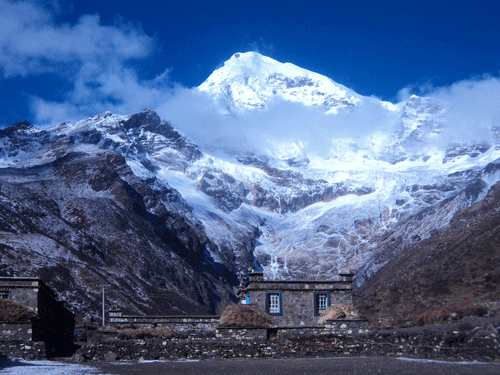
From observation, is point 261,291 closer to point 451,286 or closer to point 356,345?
point 356,345

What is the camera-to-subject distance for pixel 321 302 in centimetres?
3294

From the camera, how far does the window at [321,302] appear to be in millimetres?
32688

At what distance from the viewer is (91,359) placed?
21.0 meters

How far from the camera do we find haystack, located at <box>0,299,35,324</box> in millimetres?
24250

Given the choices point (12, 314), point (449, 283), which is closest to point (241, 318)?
point (12, 314)

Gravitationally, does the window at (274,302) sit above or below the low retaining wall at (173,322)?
above

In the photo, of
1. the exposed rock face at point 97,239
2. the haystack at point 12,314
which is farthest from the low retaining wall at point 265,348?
the exposed rock face at point 97,239

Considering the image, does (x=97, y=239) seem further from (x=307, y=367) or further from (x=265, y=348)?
(x=307, y=367)

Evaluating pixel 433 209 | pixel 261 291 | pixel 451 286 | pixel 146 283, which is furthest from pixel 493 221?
pixel 433 209

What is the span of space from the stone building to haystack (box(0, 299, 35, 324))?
13458mm

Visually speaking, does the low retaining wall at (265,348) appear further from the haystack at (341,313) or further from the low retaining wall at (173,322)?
the low retaining wall at (173,322)

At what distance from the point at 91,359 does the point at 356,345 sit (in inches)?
416

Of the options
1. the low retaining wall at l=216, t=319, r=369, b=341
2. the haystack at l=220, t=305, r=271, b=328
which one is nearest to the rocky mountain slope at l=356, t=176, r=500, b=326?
the low retaining wall at l=216, t=319, r=369, b=341

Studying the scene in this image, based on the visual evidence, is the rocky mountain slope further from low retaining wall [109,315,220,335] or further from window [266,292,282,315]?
low retaining wall [109,315,220,335]
